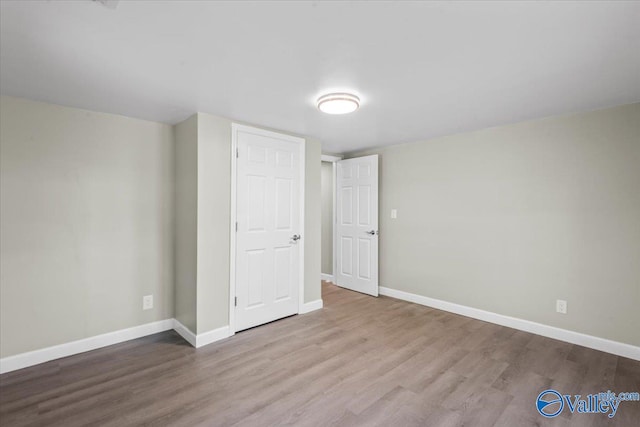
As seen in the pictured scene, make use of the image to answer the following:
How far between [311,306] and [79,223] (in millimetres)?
2574

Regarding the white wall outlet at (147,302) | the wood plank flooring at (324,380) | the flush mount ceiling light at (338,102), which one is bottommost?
the wood plank flooring at (324,380)

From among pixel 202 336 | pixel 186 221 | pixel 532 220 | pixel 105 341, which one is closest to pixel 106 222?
pixel 186 221

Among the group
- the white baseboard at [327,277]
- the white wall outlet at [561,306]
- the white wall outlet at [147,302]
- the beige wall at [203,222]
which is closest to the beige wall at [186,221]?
A: the beige wall at [203,222]

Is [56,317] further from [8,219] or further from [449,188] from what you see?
[449,188]

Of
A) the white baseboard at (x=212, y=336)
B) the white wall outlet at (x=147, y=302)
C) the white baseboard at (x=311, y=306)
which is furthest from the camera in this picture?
the white baseboard at (x=311, y=306)

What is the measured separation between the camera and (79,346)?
2629 millimetres

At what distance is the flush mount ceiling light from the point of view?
2320mm

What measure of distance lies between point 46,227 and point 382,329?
3274 millimetres

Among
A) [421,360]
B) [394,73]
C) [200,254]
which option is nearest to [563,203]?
[421,360]

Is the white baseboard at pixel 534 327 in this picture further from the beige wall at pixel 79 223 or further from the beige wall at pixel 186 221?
the beige wall at pixel 79 223

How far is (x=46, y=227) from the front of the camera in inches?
98.4

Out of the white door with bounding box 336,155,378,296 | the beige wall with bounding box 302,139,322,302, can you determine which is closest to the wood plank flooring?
the beige wall with bounding box 302,139,322,302

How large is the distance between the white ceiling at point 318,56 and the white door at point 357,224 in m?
1.71

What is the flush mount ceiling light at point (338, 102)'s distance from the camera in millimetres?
2320
